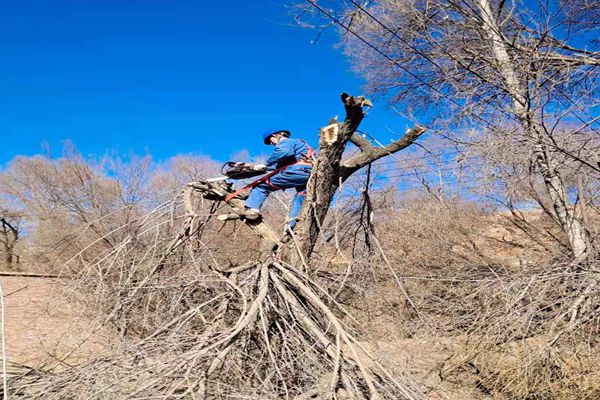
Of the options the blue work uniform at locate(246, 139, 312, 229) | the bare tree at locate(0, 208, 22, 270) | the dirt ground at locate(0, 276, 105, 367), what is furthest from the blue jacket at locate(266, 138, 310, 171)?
the bare tree at locate(0, 208, 22, 270)

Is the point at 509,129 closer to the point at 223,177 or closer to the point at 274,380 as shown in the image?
the point at 223,177

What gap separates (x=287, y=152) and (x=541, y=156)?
3143 millimetres

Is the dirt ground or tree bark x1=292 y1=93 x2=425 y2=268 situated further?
tree bark x1=292 y1=93 x2=425 y2=268

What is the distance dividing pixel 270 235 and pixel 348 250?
1.73m

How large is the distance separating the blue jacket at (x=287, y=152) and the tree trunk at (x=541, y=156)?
2448 mm

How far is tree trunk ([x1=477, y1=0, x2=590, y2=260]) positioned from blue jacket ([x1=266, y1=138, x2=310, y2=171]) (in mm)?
2448

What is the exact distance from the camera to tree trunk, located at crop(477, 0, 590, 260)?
5.23 m

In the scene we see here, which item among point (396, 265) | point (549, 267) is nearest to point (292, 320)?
point (549, 267)

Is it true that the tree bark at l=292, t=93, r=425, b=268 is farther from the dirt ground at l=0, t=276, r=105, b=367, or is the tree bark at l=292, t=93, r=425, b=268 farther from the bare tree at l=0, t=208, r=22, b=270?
the bare tree at l=0, t=208, r=22, b=270

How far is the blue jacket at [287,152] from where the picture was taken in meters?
4.91

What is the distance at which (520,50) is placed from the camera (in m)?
6.11

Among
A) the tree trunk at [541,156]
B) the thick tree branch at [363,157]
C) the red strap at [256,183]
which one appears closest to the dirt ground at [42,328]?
the red strap at [256,183]

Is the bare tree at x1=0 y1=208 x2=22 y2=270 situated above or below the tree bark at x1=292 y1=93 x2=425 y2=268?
above

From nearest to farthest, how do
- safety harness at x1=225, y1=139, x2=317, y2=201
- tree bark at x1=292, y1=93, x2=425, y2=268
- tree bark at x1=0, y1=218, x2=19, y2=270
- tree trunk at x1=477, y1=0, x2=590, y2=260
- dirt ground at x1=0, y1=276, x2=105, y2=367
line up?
1. dirt ground at x1=0, y1=276, x2=105, y2=367
2. tree bark at x1=292, y1=93, x2=425, y2=268
3. safety harness at x1=225, y1=139, x2=317, y2=201
4. tree trunk at x1=477, y1=0, x2=590, y2=260
5. tree bark at x1=0, y1=218, x2=19, y2=270
